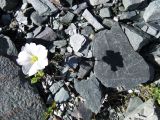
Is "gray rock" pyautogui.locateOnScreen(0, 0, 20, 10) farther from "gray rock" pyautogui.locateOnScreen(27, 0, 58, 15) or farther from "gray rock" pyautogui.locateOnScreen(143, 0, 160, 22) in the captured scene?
"gray rock" pyautogui.locateOnScreen(143, 0, 160, 22)

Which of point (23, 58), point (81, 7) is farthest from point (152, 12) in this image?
point (23, 58)

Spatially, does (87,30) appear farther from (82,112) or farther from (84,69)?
(82,112)

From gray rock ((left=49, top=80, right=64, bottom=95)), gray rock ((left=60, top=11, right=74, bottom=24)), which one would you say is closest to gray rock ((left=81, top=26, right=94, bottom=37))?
gray rock ((left=60, top=11, right=74, bottom=24))

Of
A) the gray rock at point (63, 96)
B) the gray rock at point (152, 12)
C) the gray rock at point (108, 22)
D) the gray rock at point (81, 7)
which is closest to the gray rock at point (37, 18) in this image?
the gray rock at point (81, 7)

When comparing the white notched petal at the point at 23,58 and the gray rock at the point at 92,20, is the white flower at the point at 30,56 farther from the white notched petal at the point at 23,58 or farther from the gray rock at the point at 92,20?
the gray rock at the point at 92,20

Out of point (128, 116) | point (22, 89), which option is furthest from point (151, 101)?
point (22, 89)

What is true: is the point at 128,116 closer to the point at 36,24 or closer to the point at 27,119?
the point at 27,119
